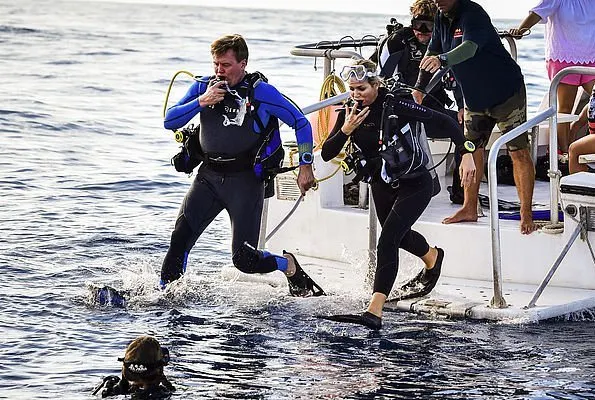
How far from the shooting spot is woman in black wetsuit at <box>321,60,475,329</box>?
8.01 meters

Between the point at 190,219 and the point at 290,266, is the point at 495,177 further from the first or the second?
the point at 190,219

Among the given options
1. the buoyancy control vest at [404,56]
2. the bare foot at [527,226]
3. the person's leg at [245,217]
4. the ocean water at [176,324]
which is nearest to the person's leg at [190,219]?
the person's leg at [245,217]

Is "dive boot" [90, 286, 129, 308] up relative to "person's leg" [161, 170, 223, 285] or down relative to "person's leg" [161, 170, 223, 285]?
down

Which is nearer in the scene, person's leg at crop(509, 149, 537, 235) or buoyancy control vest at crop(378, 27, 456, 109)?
person's leg at crop(509, 149, 537, 235)

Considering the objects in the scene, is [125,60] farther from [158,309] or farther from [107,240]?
[158,309]

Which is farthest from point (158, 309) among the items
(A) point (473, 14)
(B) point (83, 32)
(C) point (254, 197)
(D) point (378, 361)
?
(B) point (83, 32)

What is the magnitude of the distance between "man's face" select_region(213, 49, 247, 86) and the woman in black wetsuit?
2.16 feet

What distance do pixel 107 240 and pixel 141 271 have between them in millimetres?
1717

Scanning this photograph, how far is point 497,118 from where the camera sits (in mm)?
8766

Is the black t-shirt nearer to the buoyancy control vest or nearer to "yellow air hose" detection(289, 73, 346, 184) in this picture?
the buoyancy control vest

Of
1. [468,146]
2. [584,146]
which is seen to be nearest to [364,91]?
[468,146]

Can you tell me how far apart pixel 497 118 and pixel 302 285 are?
5.48ft

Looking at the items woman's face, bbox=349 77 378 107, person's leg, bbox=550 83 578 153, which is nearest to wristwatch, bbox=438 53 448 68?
woman's face, bbox=349 77 378 107

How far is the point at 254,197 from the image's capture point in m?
8.38
